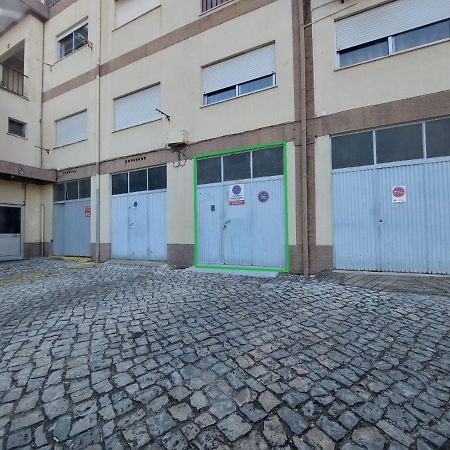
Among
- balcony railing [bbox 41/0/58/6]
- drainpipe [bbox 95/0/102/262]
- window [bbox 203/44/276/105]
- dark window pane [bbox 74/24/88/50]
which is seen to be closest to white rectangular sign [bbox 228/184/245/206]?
window [bbox 203/44/276/105]

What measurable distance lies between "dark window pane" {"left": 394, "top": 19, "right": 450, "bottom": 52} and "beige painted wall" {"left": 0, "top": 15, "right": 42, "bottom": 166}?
13.4 m

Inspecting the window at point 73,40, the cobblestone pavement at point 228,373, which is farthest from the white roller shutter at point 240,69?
the window at point 73,40

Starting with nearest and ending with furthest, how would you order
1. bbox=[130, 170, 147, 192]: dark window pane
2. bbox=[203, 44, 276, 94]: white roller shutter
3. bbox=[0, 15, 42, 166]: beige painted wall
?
bbox=[203, 44, 276, 94]: white roller shutter, bbox=[130, 170, 147, 192]: dark window pane, bbox=[0, 15, 42, 166]: beige painted wall

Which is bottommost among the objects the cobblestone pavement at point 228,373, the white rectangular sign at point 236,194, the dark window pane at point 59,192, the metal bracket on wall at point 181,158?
the cobblestone pavement at point 228,373

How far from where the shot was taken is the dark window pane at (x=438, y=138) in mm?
6047

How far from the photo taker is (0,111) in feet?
37.2

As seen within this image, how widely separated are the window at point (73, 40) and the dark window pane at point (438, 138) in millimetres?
12250

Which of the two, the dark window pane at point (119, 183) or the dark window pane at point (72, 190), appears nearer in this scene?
the dark window pane at point (119, 183)

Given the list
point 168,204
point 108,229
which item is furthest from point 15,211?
point 168,204

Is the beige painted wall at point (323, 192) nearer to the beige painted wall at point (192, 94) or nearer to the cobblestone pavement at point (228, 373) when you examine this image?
the beige painted wall at point (192, 94)

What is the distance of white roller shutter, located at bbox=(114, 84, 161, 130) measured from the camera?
972cm

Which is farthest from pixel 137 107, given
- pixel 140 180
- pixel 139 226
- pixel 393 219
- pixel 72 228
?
pixel 393 219

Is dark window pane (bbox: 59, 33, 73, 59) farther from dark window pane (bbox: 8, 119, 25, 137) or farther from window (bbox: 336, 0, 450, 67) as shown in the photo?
window (bbox: 336, 0, 450, 67)

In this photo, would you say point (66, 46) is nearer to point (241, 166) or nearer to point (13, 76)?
point (13, 76)
